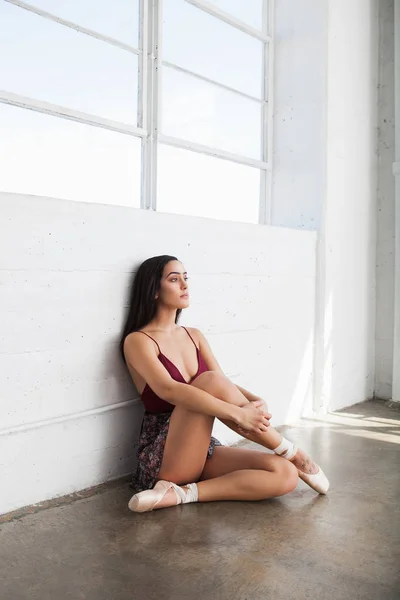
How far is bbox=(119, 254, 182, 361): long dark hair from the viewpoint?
2734mm

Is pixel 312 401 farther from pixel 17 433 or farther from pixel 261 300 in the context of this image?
pixel 17 433

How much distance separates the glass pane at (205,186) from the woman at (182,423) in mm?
834

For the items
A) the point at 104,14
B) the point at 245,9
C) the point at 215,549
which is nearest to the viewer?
the point at 215,549

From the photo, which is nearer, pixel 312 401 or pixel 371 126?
pixel 312 401

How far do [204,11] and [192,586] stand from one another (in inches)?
129

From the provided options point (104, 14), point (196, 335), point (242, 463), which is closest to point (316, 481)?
point (242, 463)

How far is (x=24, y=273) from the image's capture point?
239 cm

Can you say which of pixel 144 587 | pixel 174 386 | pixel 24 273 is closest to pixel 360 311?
pixel 174 386

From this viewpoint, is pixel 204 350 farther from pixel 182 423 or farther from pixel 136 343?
pixel 182 423

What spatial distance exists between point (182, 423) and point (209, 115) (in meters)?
2.10

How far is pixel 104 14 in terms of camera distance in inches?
122

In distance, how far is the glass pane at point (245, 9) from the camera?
3.93 meters

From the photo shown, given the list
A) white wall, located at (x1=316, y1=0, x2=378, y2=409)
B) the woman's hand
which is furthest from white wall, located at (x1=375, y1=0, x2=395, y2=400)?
the woman's hand

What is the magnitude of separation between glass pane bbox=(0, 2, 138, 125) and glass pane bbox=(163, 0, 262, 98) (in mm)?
380
